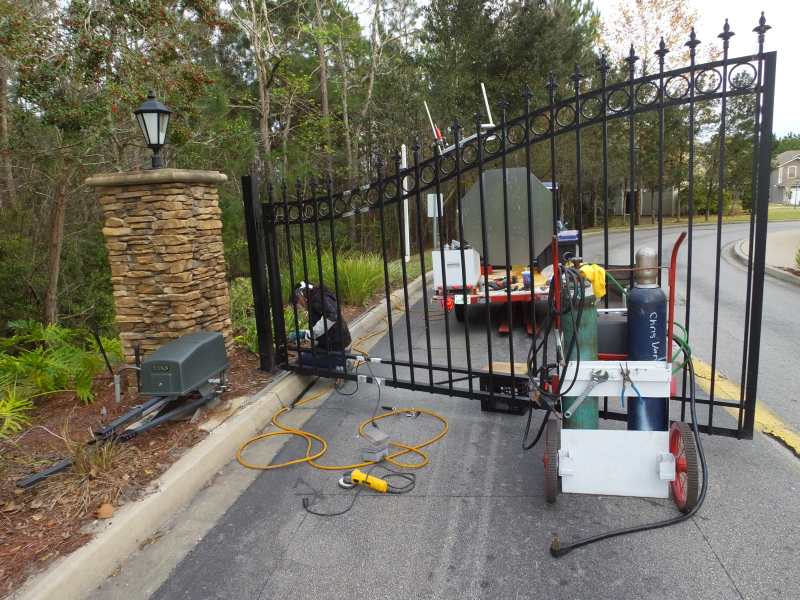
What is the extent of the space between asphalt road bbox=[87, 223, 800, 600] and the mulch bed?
0.33 m

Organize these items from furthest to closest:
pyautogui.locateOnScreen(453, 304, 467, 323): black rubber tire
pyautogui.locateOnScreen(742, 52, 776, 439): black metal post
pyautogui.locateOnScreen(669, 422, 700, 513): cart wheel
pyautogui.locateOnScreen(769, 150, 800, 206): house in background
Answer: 1. pyautogui.locateOnScreen(769, 150, 800, 206): house in background
2. pyautogui.locateOnScreen(453, 304, 467, 323): black rubber tire
3. pyautogui.locateOnScreen(742, 52, 776, 439): black metal post
4. pyautogui.locateOnScreen(669, 422, 700, 513): cart wheel

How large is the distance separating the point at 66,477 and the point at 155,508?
0.62 meters

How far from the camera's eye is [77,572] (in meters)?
2.41

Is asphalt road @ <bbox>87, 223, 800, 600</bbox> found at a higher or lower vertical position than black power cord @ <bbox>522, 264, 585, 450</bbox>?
lower

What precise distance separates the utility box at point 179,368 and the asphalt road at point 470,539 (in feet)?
2.31

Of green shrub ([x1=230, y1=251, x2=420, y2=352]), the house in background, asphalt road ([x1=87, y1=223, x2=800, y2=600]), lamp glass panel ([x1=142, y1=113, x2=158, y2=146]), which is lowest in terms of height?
asphalt road ([x1=87, y1=223, x2=800, y2=600])

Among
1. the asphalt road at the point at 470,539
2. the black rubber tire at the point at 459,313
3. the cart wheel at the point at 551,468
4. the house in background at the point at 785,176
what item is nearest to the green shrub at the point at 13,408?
the asphalt road at the point at 470,539

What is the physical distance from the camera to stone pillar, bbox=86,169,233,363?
440 cm

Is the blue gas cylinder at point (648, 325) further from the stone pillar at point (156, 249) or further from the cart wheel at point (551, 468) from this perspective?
the stone pillar at point (156, 249)

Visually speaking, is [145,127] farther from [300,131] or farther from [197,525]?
[300,131]

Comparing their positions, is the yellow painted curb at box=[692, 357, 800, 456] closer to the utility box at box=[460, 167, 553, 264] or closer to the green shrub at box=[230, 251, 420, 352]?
the utility box at box=[460, 167, 553, 264]

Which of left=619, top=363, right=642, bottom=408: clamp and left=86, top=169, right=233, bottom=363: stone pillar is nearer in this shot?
left=619, top=363, right=642, bottom=408: clamp

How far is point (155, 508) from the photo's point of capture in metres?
2.98

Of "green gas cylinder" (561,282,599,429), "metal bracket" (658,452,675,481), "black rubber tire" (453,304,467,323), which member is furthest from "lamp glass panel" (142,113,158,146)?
"black rubber tire" (453,304,467,323)
